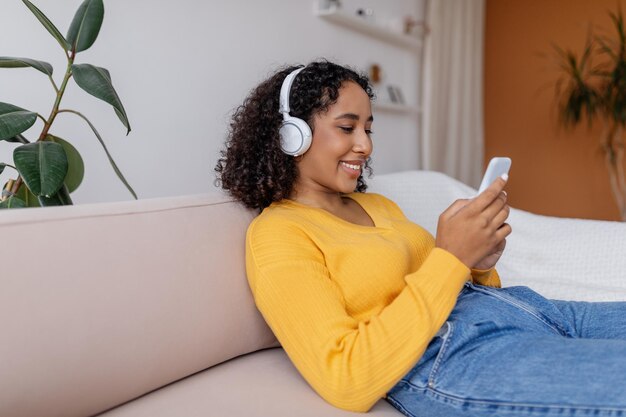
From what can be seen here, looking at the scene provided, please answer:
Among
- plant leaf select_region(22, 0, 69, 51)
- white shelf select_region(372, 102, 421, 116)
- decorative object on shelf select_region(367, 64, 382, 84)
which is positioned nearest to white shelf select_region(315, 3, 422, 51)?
decorative object on shelf select_region(367, 64, 382, 84)

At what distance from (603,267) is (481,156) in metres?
2.73

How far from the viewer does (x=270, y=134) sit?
1.36m

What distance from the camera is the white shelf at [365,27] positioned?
2.96m

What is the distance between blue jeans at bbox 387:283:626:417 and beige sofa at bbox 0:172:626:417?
0.36 feet

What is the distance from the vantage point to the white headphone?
128 cm

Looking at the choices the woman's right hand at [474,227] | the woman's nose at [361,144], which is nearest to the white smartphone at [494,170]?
the woman's right hand at [474,227]

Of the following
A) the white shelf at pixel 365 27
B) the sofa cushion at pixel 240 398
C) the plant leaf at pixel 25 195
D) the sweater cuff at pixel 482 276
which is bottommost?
the sofa cushion at pixel 240 398

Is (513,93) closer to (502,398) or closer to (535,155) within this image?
(535,155)

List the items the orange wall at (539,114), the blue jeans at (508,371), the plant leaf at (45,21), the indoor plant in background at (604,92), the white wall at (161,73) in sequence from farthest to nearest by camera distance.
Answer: the orange wall at (539,114)
the indoor plant in background at (604,92)
the white wall at (161,73)
the plant leaf at (45,21)
the blue jeans at (508,371)

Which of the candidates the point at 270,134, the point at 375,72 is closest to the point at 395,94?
the point at 375,72

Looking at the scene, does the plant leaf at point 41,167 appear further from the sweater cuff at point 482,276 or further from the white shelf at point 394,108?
the white shelf at point 394,108

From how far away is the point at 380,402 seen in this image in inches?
42.2

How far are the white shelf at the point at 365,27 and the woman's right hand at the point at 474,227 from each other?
2.10 m

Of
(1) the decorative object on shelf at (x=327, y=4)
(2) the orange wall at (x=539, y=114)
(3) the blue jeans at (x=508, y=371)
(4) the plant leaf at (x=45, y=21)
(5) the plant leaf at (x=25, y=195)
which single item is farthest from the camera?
(2) the orange wall at (x=539, y=114)
